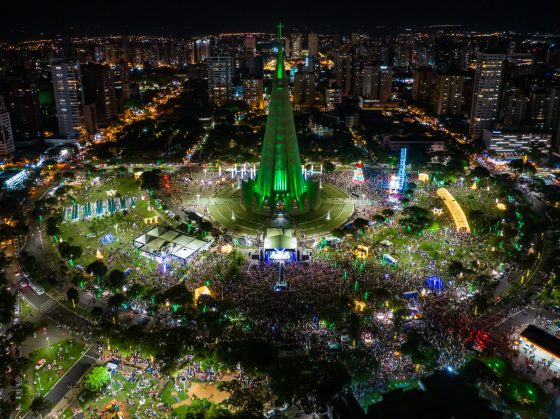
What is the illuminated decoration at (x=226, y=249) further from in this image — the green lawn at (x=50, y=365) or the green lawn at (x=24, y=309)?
the green lawn at (x=24, y=309)

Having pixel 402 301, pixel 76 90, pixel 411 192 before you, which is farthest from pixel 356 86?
pixel 402 301

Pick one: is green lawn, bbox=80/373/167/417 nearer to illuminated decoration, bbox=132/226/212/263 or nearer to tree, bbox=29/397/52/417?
tree, bbox=29/397/52/417

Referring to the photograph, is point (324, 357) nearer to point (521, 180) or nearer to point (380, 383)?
point (380, 383)

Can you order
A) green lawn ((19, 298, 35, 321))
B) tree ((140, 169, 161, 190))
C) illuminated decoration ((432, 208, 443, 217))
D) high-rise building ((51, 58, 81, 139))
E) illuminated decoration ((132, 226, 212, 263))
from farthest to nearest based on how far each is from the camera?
high-rise building ((51, 58, 81, 139)), tree ((140, 169, 161, 190)), illuminated decoration ((432, 208, 443, 217)), illuminated decoration ((132, 226, 212, 263)), green lawn ((19, 298, 35, 321))

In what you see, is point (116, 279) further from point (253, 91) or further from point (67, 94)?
point (253, 91)

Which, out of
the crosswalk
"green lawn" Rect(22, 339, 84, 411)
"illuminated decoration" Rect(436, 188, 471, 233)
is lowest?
the crosswalk

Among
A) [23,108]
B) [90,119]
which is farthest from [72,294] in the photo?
[90,119]

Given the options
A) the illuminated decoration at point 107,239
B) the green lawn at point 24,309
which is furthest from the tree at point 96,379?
the illuminated decoration at point 107,239

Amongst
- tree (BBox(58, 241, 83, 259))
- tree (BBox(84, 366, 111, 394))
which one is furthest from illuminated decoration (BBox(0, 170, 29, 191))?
tree (BBox(84, 366, 111, 394))

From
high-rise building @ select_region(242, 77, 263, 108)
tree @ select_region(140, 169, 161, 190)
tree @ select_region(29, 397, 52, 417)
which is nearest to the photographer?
tree @ select_region(29, 397, 52, 417)
